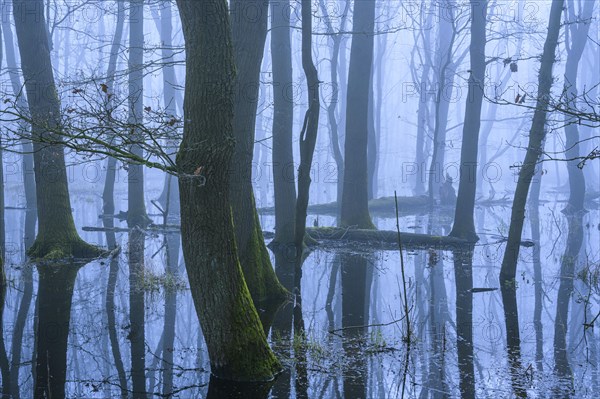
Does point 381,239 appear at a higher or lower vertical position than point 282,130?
lower

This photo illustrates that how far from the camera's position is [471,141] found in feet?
66.0

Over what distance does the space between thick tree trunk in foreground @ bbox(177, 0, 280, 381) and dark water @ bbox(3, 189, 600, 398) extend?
0.39m

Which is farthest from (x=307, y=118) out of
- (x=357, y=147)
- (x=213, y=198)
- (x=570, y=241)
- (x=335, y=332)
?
(x=570, y=241)

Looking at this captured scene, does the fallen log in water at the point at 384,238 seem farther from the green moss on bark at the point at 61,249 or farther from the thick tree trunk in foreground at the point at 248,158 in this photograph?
the thick tree trunk in foreground at the point at 248,158

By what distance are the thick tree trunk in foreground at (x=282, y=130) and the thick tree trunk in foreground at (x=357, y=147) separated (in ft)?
8.88

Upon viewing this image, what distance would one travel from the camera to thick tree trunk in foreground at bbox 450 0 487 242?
747 inches

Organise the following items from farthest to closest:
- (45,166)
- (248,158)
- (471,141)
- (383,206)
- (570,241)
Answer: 1. (383,206)
2. (471,141)
3. (570,241)
4. (45,166)
5. (248,158)

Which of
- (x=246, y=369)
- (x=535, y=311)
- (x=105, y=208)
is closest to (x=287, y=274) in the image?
(x=535, y=311)

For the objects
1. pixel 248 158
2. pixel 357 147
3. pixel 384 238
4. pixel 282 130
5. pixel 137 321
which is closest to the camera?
pixel 137 321

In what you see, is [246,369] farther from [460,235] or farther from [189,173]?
[460,235]

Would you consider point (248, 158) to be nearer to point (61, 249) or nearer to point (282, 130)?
point (61, 249)

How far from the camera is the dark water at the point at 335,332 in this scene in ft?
22.7

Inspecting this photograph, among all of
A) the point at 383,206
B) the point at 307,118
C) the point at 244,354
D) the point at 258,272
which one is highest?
the point at 307,118

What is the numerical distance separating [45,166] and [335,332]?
790 centimetres
